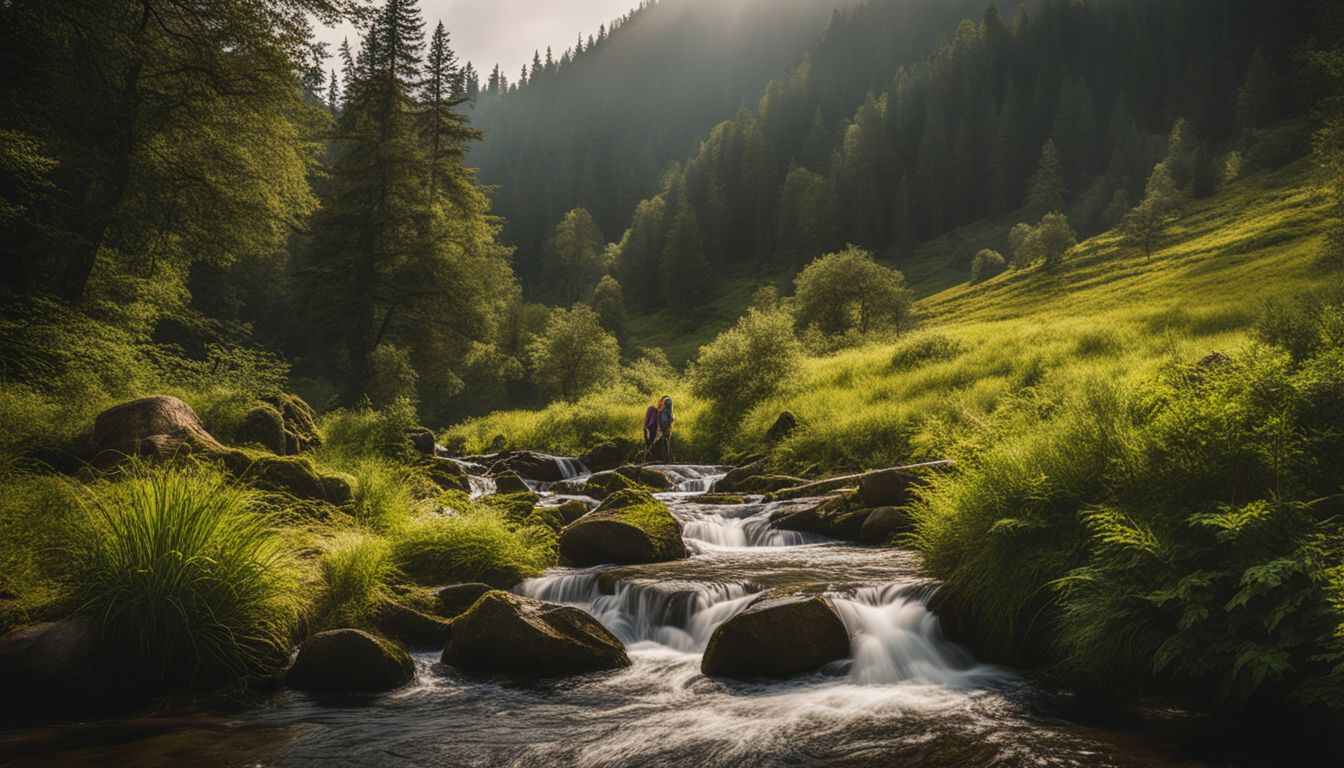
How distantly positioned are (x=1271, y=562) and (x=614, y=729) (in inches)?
214

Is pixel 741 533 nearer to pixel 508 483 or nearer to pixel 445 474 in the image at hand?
pixel 508 483

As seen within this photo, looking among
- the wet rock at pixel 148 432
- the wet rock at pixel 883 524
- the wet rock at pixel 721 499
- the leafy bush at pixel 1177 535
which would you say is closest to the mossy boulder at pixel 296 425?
the wet rock at pixel 148 432

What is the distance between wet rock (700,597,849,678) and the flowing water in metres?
0.20

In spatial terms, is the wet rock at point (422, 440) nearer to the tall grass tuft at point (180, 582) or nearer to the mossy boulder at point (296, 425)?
the mossy boulder at point (296, 425)

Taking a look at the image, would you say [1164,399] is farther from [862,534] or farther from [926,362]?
[926,362]

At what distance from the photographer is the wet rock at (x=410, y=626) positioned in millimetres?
8383

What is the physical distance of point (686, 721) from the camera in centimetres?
655

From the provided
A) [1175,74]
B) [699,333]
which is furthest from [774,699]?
[1175,74]

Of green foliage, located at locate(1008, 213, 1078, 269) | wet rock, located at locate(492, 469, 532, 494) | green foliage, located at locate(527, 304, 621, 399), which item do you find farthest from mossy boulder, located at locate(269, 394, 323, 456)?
green foliage, located at locate(1008, 213, 1078, 269)

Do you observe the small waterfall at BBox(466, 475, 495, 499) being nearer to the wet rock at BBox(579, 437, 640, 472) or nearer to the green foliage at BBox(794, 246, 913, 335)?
the wet rock at BBox(579, 437, 640, 472)

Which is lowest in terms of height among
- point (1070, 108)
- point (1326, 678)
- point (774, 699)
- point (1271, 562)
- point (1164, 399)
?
point (774, 699)

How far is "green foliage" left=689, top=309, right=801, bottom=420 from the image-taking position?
30.7m

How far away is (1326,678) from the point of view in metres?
4.56

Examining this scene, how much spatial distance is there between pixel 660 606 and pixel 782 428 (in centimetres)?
1576
